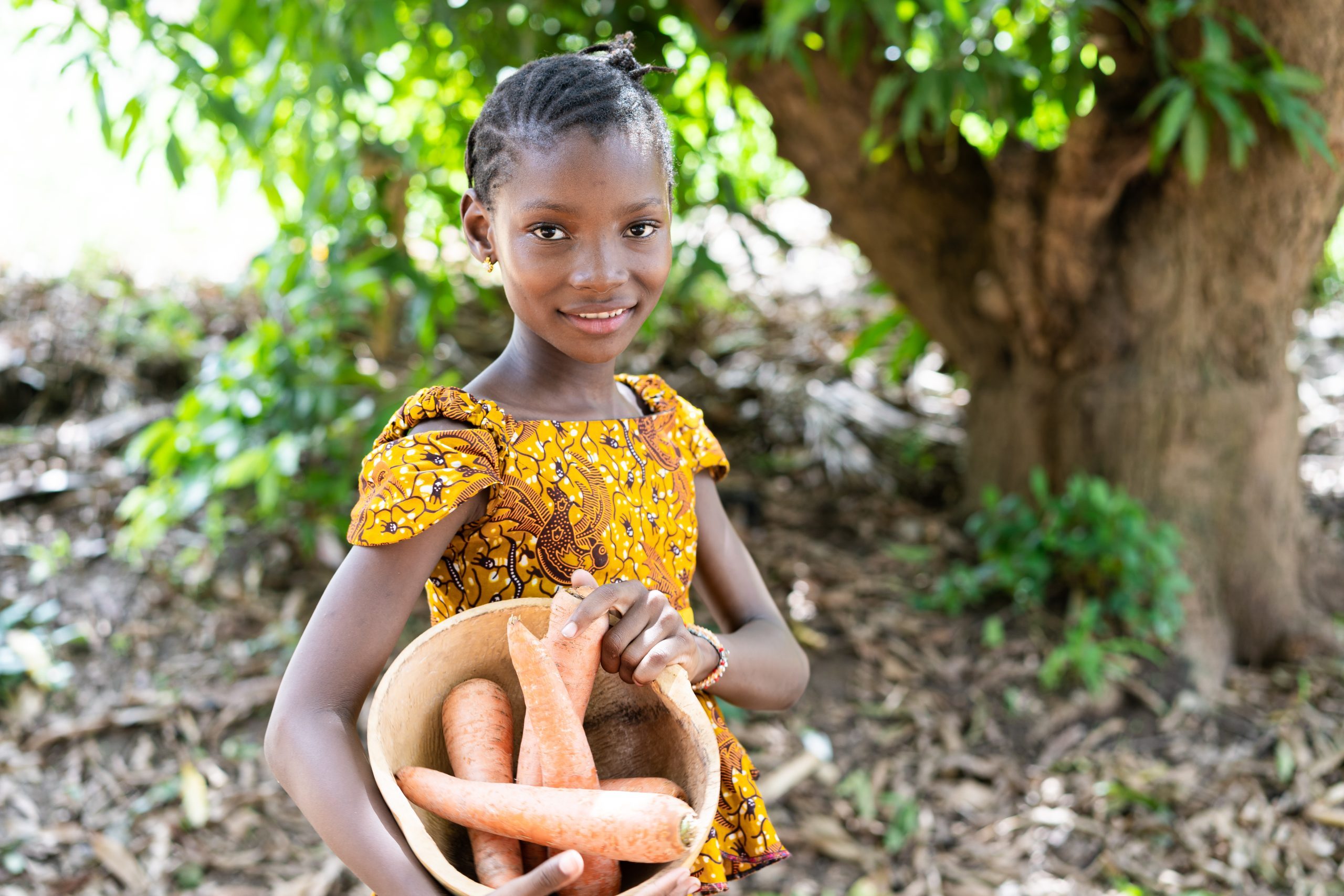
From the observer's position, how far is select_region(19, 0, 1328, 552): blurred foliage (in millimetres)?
2416

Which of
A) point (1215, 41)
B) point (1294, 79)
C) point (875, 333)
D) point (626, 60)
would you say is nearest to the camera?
point (626, 60)

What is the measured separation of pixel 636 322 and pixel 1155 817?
7.50ft

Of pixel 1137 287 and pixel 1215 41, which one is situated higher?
pixel 1215 41

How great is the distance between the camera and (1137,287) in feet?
10.7

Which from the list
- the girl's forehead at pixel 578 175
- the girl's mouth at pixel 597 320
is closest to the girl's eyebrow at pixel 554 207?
the girl's forehead at pixel 578 175

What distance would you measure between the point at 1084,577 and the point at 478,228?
2637mm

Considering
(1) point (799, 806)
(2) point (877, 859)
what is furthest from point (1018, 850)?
(1) point (799, 806)

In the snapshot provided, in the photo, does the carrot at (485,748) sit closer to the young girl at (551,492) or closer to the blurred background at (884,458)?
the young girl at (551,492)

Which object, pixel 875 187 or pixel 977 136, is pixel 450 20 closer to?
pixel 875 187

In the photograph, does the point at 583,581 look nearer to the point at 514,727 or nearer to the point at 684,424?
the point at 514,727

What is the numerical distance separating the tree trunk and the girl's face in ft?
7.11

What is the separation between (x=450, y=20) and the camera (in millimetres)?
2717

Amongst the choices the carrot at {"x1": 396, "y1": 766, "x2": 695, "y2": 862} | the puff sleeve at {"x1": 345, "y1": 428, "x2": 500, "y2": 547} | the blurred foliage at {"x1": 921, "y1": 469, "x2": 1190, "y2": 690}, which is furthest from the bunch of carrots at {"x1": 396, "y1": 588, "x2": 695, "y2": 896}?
the blurred foliage at {"x1": 921, "y1": 469, "x2": 1190, "y2": 690}

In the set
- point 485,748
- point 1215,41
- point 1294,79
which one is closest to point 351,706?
point 485,748
